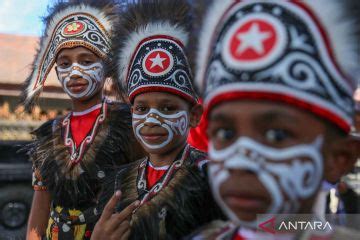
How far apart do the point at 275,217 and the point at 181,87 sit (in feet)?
3.02

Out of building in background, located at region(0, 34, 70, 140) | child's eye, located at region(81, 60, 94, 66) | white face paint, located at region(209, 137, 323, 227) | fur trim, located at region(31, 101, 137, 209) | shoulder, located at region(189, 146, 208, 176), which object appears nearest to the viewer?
white face paint, located at region(209, 137, 323, 227)

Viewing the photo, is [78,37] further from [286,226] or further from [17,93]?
[17,93]

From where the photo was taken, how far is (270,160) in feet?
3.90

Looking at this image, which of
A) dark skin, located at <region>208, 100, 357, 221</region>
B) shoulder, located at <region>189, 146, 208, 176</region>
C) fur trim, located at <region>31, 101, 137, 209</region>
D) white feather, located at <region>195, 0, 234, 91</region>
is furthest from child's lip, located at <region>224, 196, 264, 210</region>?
fur trim, located at <region>31, 101, 137, 209</region>

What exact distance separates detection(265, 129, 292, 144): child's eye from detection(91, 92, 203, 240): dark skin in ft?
2.85

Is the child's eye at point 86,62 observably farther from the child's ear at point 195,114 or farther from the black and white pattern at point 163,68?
the child's ear at point 195,114

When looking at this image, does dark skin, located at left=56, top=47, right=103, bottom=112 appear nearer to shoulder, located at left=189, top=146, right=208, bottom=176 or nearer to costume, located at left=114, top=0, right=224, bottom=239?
costume, located at left=114, top=0, right=224, bottom=239

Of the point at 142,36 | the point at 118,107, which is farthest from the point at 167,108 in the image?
the point at 118,107

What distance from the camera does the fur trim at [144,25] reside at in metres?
2.06

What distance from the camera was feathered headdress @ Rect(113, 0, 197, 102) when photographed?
203cm

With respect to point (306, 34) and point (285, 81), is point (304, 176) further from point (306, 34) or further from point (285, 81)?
point (306, 34)

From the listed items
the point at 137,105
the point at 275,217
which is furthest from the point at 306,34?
the point at 137,105

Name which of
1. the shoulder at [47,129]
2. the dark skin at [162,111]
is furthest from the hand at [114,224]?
the shoulder at [47,129]

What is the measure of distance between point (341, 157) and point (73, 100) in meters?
1.88
